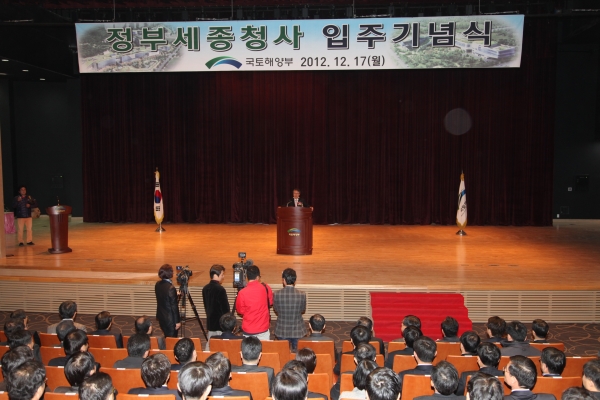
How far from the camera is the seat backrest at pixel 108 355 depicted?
4.36 metres

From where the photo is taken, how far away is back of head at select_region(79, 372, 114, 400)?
2.72 metres

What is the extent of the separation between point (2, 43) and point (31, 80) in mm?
3976

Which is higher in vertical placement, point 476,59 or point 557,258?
point 476,59

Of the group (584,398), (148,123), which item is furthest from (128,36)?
(584,398)

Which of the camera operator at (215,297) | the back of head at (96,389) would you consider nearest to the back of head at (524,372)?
the back of head at (96,389)

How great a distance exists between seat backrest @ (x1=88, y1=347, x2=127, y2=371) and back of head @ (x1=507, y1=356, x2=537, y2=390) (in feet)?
9.36

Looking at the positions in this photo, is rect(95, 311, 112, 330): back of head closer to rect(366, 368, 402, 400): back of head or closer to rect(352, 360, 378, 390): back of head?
rect(352, 360, 378, 390): back of head

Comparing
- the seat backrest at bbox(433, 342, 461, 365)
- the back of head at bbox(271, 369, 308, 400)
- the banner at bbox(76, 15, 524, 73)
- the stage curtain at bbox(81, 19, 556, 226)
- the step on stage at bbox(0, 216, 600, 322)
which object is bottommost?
the step on stage at bbox(0, 216, 600, 322)

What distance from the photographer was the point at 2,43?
10766mm

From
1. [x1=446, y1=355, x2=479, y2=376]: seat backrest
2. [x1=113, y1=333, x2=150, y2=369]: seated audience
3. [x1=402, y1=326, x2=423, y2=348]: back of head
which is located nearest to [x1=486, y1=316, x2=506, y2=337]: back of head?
[x1=446, y1=355, x2=479, y2=376]: seat backrest

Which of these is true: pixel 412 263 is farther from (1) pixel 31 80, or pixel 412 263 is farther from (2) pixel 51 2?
(1) pixel 31 80

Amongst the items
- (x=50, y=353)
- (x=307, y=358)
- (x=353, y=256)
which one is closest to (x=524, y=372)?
(x=307, y=358)

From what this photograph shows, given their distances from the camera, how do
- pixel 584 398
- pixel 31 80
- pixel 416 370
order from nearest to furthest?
pixel 584 398 → pixel 416 370 → pixel 31 80

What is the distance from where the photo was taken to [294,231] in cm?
923
